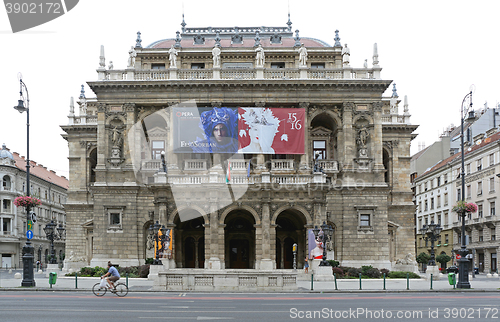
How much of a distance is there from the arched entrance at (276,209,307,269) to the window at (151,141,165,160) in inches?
483

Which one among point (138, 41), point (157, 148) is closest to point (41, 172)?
point (138, 41)

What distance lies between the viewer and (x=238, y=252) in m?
52.1

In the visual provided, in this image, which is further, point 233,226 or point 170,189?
point 233,226

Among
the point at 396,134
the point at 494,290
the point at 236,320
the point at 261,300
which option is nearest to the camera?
the point at 236,320

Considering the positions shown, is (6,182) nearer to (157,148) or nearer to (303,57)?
(157,148)

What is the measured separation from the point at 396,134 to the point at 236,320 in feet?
149

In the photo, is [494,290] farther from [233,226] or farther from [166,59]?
[166,59]

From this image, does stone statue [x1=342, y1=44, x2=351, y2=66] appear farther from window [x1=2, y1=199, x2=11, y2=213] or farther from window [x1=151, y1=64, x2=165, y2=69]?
window [x1=2, y1=199, x2=11, y2=213]

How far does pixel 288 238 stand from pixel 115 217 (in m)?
15.4

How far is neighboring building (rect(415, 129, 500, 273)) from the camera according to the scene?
67.1 meters

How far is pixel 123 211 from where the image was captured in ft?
162

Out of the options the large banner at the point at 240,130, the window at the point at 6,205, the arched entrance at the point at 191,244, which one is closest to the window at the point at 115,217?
the arched entrance at the point at 191,244

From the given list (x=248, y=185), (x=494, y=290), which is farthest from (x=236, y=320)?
(x=248, y=185)

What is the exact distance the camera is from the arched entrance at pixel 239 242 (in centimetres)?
5162
